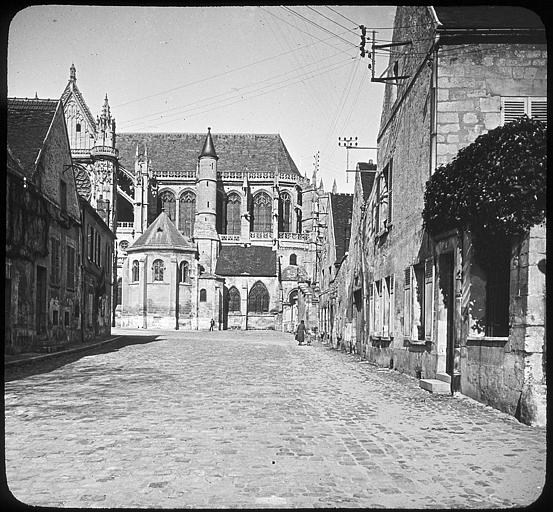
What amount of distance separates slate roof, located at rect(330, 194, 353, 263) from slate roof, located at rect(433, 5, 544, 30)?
19.9 meters

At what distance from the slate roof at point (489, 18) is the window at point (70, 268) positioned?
16047 mm

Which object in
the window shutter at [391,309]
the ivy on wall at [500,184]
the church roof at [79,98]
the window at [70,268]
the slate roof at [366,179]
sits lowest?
the window shutter at [391,309]

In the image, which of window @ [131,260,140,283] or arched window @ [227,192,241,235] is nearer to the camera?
window @ [131,260,140,283]

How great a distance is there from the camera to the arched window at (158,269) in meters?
57.0

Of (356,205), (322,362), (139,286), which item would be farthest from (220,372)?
(139,286)

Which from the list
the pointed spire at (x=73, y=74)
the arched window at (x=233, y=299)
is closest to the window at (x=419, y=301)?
the pointed spire at (x=73, y=74)

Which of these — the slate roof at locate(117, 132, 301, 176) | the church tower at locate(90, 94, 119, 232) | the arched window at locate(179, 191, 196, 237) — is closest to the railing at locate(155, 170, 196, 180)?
the slate roof at locate(117, 132, 301, 176)

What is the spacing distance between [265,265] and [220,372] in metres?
51.4

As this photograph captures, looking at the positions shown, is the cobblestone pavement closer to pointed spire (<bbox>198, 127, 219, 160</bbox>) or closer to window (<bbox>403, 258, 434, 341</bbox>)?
window (<bbox>403, 258, 434, 341</bbox>)

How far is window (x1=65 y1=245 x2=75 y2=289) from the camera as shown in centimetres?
2372

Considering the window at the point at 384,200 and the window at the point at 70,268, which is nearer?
the window at the point at 384,200

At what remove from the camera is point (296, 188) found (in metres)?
74.4

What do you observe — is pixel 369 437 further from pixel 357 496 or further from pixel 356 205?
pixel 356 205

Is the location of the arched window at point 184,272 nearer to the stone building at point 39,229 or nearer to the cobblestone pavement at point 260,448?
the stone building at point 39,229
